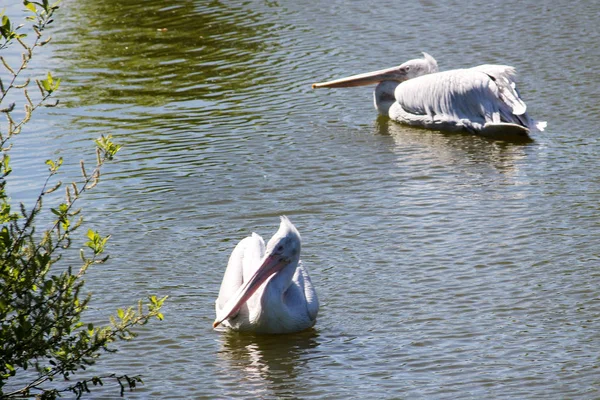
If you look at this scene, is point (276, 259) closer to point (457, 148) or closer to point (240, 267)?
point (240, 267)

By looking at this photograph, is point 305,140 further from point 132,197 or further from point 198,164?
point 132,197

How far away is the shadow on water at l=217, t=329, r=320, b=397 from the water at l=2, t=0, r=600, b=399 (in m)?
0.01

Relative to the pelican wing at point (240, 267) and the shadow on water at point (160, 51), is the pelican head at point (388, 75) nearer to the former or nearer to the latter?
the shadow on water at point (160, 51)

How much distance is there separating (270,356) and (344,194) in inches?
86.2

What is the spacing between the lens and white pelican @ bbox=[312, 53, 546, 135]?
7.94 metres

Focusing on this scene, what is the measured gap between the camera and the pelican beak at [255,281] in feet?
16.3

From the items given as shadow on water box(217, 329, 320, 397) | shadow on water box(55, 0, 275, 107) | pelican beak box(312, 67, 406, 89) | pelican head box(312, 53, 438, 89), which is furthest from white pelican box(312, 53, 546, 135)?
shadow on water box(217, 329, 320, 397)

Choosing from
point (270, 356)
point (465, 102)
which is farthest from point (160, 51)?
point (270, 356)

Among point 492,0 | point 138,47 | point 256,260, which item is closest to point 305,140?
point 256,260

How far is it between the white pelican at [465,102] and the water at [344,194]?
0.15 metres

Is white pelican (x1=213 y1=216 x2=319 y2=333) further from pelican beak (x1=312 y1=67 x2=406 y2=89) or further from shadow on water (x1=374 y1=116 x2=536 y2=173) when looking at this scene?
pelican beak (x1=312 y1=67 x2=406 y2=89)

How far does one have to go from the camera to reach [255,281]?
5.06 metres

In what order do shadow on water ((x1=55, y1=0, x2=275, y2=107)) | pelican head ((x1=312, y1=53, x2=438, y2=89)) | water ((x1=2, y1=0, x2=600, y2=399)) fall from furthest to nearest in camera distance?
shadow on water ((x1=55, y1=0, x2=275, y2=107)), pelican head ((x1=312, y1=53, x2=438, y2=89)), water ((x1=2, y1=0, x2=600, y2=399))

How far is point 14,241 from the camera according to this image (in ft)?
13.7
